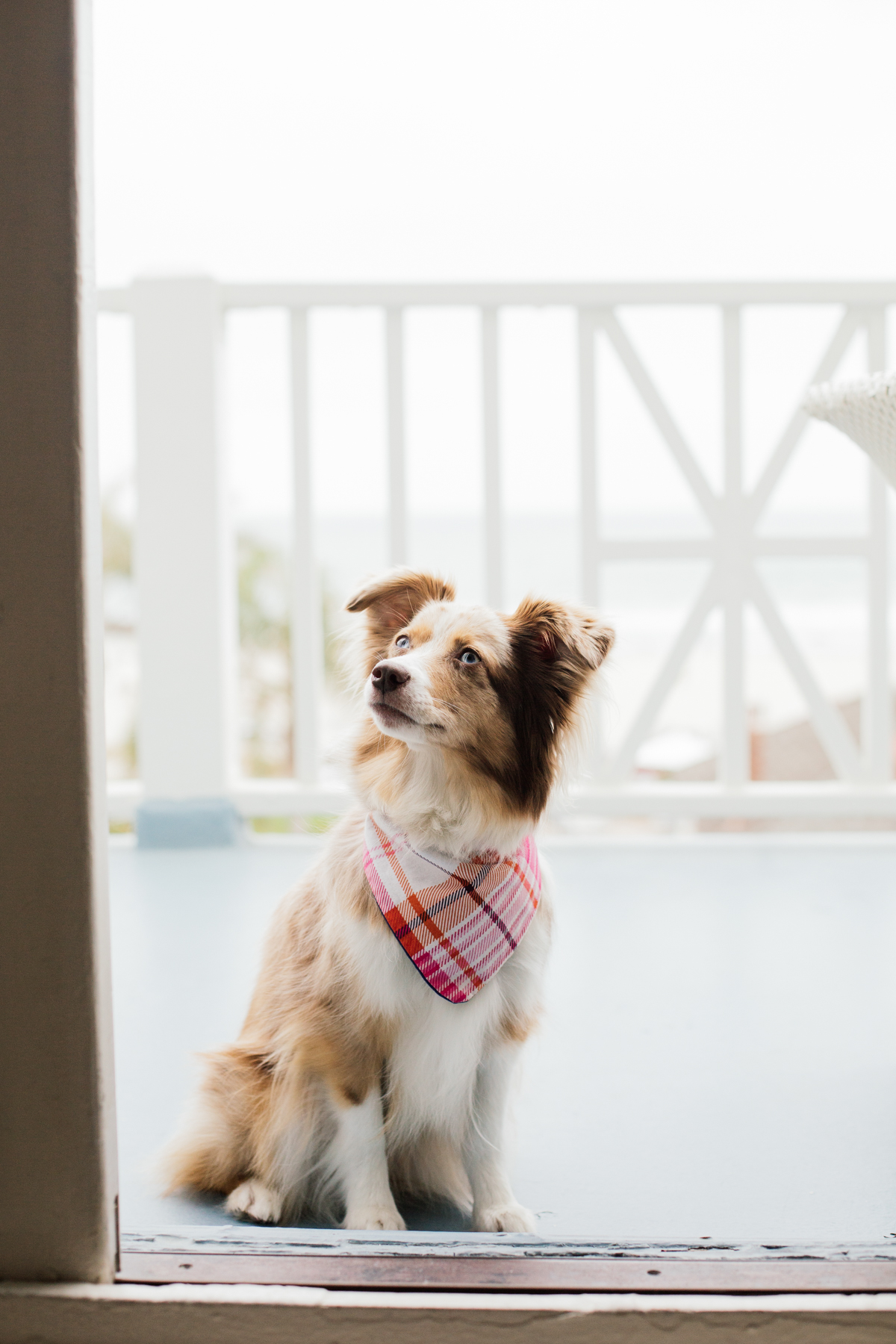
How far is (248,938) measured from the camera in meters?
2.27

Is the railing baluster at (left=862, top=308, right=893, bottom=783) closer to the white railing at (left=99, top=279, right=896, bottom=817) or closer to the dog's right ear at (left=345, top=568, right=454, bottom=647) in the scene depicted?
the white railing at (left=99, top=279, right=896, bottom=817)

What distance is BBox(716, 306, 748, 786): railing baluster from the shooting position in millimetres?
3158

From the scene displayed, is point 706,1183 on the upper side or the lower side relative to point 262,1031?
lower

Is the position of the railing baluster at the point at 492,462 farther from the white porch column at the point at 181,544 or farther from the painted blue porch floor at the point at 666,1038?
the painted blue porch floor at the point at 666,1038

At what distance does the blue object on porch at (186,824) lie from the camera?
10.5ft

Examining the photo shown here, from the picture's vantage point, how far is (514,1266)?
91 centimetres

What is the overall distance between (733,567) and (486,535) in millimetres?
822

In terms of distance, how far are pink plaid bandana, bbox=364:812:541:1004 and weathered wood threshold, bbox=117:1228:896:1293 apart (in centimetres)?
28

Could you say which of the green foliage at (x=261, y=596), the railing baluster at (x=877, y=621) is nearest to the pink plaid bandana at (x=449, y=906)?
the railing baluster at (x=877, y=621)

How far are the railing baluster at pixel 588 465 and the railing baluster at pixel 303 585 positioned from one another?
0.90 m

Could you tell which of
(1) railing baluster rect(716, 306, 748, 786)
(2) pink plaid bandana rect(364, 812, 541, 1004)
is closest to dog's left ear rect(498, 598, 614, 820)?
(2) pink plaid bandana rect(364, 812, 541, 1004)

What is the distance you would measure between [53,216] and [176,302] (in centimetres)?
259

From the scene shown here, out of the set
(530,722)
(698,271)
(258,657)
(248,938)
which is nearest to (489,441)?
(698,271)

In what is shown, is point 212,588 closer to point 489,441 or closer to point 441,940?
point 489,441
